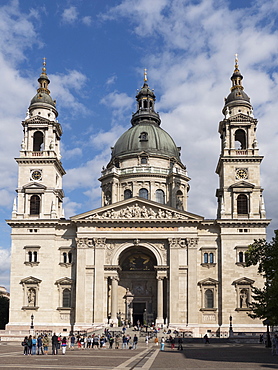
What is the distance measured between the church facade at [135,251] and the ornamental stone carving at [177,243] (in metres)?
0.13

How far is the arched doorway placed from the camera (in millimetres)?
77250

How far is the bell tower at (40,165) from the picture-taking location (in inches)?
2995

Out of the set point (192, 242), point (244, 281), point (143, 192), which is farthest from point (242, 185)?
point (143, 192)

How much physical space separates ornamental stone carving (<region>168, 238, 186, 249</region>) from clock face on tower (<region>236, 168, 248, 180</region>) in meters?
11.8

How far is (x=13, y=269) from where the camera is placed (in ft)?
241

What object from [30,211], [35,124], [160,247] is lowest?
[160,247]

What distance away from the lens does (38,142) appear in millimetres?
81000

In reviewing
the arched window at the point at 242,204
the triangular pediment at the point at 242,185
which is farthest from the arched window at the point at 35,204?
the arched window at the point at 242,204

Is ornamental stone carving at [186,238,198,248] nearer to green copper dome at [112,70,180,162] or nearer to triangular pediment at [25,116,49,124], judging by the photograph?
green copper dome at [112,70,180,162]

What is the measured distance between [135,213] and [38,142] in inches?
727

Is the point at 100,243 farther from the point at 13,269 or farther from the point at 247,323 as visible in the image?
the point at 247,323

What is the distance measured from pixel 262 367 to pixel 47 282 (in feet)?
155

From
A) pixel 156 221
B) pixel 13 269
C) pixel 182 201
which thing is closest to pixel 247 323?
pixel 156 221

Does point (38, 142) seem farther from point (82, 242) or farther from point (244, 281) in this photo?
point (244, 281)
